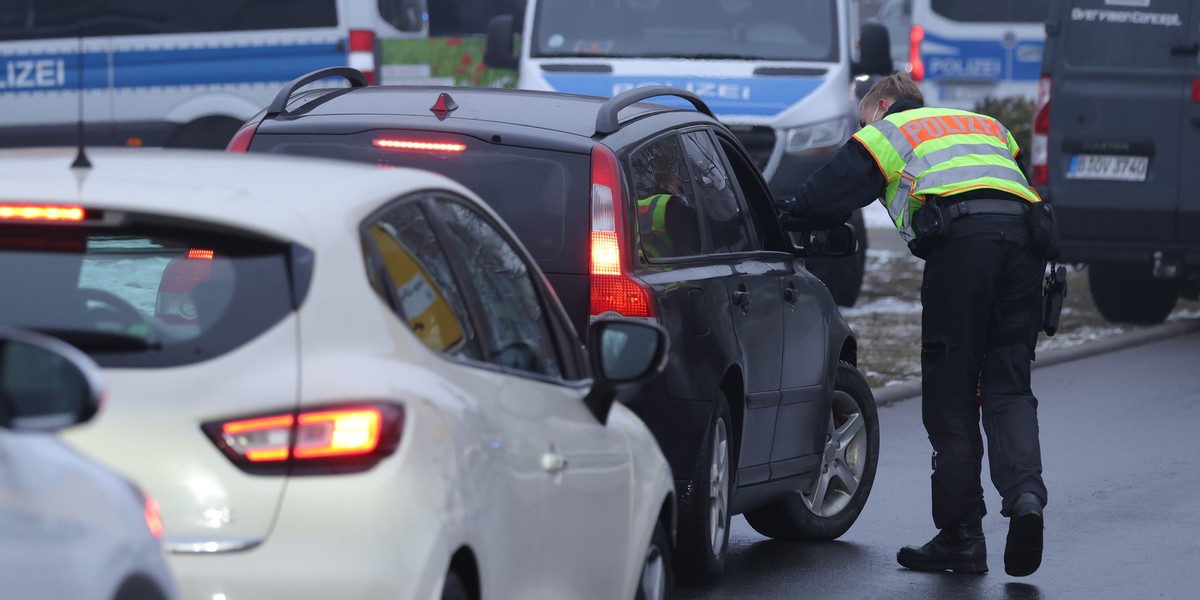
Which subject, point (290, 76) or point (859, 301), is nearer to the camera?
point (859, 301)

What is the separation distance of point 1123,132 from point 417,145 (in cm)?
918

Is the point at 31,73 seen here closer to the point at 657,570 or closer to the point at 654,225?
the point at 654,225

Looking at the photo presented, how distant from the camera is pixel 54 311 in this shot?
3.81 m

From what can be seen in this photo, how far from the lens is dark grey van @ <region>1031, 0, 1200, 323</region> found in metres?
14.5

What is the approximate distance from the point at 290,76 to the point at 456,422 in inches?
583

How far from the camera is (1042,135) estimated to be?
15.0m

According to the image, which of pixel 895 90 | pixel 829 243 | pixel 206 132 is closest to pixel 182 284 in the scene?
pixel 829 243

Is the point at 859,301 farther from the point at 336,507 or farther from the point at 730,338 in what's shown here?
the point at 336,507

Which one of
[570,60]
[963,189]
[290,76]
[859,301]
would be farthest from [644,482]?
[290,76]

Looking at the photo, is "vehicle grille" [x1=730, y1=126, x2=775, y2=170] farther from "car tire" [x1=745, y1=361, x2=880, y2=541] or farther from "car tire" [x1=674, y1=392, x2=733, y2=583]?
"car tire" [x1=674, y1=392, x2=733, y2=583]

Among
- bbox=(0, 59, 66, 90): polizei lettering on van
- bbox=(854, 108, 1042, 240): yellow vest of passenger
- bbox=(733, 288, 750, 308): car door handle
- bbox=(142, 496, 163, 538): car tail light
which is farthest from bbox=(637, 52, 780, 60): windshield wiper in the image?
bbox=(142, 496, 163, 538): car tail light

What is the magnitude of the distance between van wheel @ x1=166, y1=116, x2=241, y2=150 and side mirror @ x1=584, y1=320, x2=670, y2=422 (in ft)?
45.8

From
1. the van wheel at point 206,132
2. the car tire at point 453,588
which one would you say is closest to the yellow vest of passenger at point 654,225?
the car tire at point 453,588

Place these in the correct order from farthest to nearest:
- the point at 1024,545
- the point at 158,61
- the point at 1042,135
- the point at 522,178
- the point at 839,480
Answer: the point at 158,61, the point at 1042,135, the point at 839,480, the point at 1024,545, the point at 522,178
